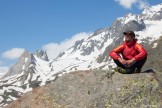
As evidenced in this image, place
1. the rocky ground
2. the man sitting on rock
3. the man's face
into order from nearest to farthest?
the rocky ground < the man sitting on rock < the man's face

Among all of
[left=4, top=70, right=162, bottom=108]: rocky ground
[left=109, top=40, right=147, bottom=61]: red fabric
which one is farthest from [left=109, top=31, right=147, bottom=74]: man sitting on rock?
[left=4, top=70, right=162, bottom=108]: rocky ground

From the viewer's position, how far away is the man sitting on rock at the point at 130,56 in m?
17.0

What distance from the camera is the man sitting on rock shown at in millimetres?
17000

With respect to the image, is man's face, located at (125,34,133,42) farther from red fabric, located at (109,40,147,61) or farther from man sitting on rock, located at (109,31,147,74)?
red fabric, located at (109,40,147,61)

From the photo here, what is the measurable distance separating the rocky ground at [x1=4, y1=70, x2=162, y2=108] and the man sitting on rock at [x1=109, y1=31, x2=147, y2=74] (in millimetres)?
513

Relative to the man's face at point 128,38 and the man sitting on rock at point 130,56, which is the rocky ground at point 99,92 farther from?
the man's face at point 128,38

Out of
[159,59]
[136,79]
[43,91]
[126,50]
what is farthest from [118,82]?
[159,59]

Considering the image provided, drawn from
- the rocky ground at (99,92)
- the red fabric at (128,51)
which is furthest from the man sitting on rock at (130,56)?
the rocky ground at (99,92)

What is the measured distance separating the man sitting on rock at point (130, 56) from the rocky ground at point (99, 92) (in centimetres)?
51

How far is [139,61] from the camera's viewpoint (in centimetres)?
1703

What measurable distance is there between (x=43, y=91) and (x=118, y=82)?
3596 mm

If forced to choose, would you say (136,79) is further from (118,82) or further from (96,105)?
(96,105)

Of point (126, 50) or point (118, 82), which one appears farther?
point (126, 50)

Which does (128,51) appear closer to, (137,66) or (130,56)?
(130,56)
